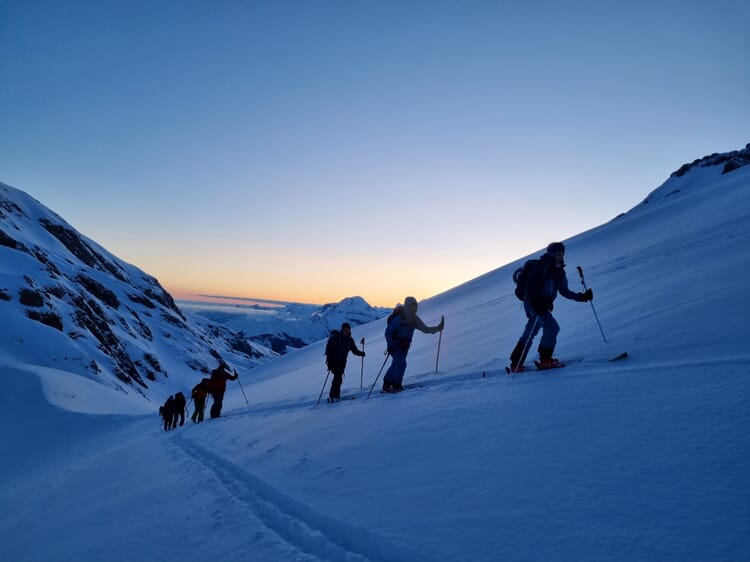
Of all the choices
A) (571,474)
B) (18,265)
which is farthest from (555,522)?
(18,265)

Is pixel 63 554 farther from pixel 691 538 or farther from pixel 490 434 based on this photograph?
pixel 691 538


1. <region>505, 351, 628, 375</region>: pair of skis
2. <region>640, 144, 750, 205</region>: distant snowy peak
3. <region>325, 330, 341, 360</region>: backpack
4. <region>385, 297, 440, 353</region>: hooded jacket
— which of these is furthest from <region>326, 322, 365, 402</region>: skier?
<region>640, 144, 750, 205</region>: distant snowy peak

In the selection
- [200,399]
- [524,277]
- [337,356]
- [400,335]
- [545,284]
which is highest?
[524,277]

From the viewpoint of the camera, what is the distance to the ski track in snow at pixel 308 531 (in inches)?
112

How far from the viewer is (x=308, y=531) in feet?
11.1

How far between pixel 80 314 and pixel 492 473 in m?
58.8

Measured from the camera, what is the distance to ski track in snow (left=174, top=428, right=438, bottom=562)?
9.34 ft

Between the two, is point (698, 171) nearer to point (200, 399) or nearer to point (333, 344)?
point (333, 344)

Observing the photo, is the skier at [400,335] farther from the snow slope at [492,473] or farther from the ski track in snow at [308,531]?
the ski track in snow at [308,531]

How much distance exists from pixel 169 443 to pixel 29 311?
38537 millimetres

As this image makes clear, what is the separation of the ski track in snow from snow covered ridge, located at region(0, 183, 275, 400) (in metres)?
35.3

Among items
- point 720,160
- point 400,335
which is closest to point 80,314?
point 400,335

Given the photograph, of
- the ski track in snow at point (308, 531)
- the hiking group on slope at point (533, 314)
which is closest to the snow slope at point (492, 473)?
the ski track in snow at point (308, 531)

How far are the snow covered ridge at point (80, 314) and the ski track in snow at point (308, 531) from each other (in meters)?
35.3
